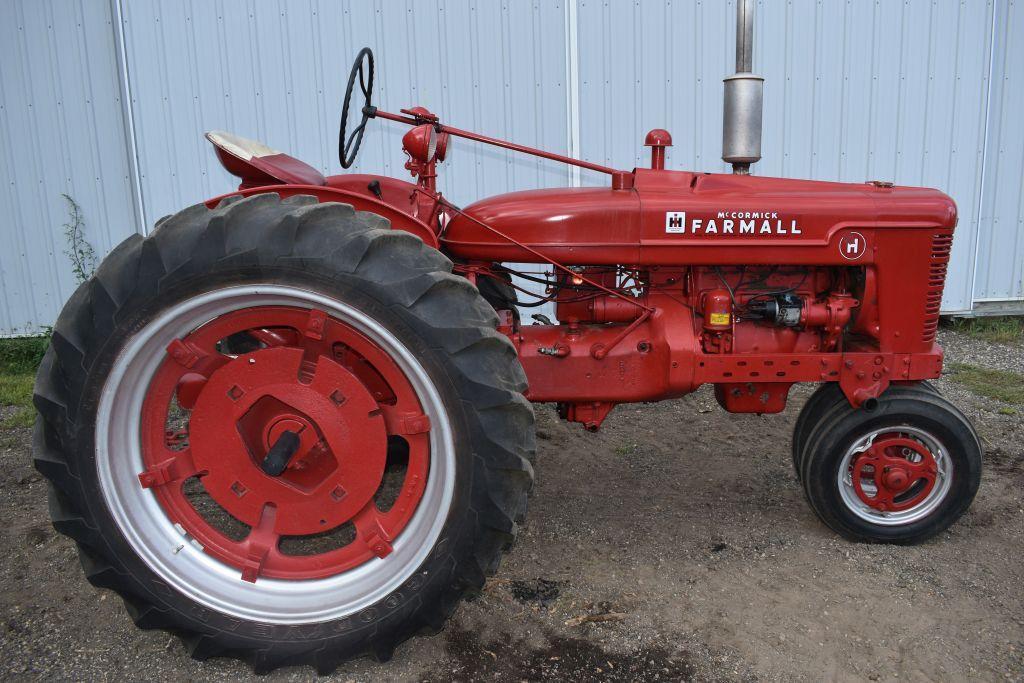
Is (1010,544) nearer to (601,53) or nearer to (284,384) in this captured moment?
(284,384)

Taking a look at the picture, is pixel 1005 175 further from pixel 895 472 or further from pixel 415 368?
pixel 415 368

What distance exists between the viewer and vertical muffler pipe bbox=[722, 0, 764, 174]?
2.92 m

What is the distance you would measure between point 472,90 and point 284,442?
368 cm

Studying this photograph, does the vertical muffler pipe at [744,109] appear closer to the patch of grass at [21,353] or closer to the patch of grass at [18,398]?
the patch of grass at [18,398]

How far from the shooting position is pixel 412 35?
204 inches

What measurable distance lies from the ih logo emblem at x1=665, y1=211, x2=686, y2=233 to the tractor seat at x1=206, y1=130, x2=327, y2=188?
3.90 ft

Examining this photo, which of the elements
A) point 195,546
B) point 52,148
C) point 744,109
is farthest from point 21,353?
point 744,109

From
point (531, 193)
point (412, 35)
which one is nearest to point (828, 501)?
point (531, 193)

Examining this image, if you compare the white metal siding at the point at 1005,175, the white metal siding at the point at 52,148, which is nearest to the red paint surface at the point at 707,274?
the white metal siding at the point at 52,148

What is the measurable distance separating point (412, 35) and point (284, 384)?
3656mm

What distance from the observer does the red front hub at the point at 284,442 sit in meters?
2.15

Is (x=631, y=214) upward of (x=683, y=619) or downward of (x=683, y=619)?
upward

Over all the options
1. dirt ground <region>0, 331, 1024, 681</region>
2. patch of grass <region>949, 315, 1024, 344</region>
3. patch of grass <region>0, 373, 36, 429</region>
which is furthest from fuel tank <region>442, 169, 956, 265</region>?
patch of grass <region>949, 315, 1024, 344</region>

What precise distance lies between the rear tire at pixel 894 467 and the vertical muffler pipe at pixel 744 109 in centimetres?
97
